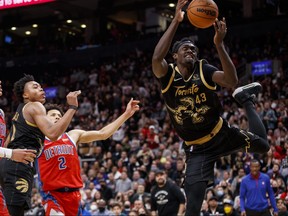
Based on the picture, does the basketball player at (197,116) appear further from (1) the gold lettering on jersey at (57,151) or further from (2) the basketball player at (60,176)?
(1) the gold lettering on jersey at (57,151)

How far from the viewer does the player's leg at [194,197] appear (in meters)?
6.27

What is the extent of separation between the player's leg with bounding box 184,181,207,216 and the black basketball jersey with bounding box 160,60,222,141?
56cm

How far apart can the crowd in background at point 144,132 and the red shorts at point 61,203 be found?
559 cm

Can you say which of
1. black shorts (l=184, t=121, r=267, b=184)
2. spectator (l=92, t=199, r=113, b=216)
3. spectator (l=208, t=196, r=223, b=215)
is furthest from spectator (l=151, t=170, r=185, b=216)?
black shorts (l=184, t=121, r=267, b=184)

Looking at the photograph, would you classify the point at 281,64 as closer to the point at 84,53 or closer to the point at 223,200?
the point at 223,200

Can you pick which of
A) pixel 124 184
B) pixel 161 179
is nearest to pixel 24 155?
pixel 161 179

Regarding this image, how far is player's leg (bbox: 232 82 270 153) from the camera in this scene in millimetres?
6734

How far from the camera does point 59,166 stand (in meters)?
7.56

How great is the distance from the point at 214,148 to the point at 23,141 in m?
2.35

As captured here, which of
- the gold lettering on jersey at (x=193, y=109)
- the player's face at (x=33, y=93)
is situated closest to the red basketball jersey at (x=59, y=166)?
the player's face at (x=33, y=93)

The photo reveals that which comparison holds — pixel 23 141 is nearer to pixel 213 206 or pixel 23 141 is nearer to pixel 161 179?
pixel 161 179

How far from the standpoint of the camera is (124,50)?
2806cm

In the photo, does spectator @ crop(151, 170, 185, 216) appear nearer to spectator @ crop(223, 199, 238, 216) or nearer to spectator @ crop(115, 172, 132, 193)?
spectator @ crop(223, 199, 238, 216)

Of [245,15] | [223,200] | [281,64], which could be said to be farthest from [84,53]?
[223,200]
